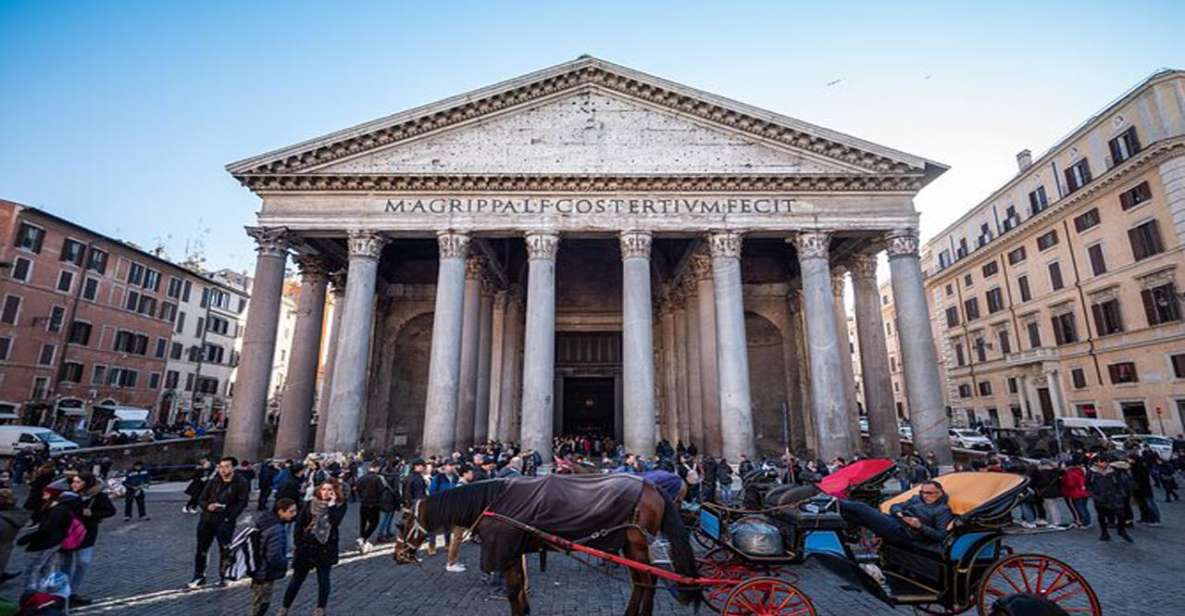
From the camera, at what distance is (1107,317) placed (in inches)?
918

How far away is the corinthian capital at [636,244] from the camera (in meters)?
15.2

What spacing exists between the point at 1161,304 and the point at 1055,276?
219 inches

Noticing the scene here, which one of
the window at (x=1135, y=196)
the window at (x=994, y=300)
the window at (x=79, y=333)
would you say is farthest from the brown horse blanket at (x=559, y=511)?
the window at (x=79, y=333)

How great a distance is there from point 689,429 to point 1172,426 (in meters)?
19.0

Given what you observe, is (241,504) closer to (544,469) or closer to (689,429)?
(544,469)

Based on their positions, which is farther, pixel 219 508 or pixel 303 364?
pixel 303 364

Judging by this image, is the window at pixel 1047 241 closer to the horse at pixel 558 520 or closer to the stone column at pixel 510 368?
the stone column at pixel 510 368

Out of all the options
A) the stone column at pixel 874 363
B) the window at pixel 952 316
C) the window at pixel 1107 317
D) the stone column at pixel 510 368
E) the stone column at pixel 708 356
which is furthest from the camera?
the window at pixel 952 316

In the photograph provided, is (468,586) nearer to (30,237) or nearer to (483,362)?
(483,362)

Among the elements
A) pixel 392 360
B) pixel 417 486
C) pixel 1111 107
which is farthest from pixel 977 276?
pixel 417 486

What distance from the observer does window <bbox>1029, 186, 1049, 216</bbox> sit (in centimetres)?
2703

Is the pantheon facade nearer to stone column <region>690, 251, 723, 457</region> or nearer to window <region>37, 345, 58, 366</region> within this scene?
stone column <region>690, 251, 723, 457</region>

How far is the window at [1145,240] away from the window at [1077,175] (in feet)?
10.7

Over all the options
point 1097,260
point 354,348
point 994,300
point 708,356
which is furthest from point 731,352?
point 994,300
